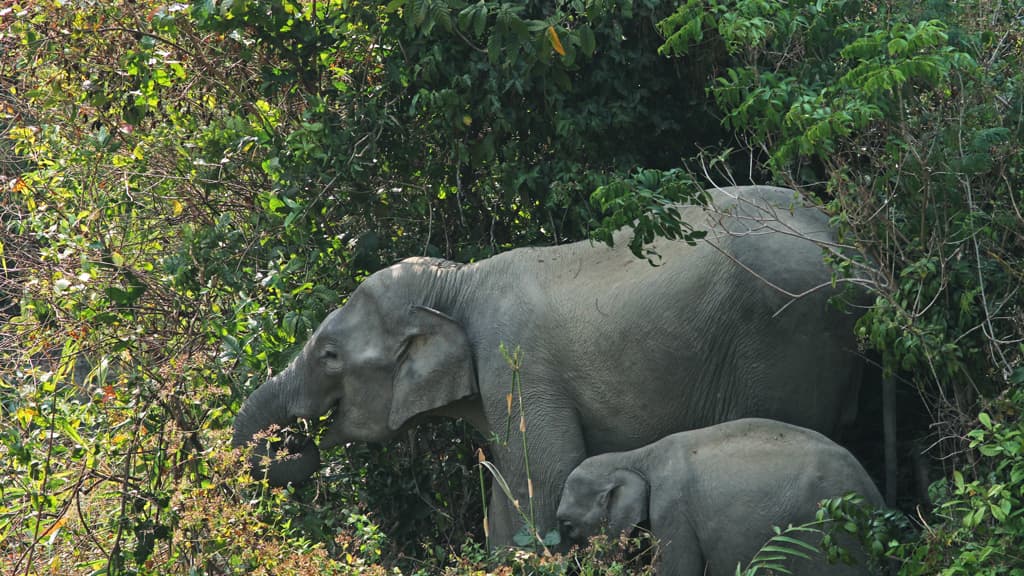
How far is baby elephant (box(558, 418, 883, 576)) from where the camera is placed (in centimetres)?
516

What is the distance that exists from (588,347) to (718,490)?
89cm

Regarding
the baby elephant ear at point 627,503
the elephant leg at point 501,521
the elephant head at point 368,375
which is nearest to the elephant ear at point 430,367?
the elephant head at point 368,375

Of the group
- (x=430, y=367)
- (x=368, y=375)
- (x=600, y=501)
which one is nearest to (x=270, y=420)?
(x=368, y=375)

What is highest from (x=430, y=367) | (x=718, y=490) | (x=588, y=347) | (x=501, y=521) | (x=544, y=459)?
(x=588, y=347)

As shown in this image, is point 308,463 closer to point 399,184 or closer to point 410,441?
point 410,441

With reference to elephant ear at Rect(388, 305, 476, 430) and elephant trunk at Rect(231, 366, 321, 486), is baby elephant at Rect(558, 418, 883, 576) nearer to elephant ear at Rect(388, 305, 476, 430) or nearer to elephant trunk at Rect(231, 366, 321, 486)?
elephant ear at Rect(388, 305, 476, 430)

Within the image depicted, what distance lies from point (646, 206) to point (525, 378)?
0.98 m

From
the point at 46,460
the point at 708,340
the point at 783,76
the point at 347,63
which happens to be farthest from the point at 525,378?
the point at 347,63

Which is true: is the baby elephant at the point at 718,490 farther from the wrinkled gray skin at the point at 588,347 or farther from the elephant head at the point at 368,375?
the elephant head at the point at 368,375

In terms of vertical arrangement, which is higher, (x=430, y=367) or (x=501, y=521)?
(x=430, y=367)

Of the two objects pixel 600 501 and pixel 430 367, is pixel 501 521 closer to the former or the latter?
pixel 430 367

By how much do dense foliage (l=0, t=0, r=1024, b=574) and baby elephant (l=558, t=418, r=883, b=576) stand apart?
236mm

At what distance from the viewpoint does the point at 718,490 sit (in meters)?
5.23

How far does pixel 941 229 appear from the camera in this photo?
5.27 meters
